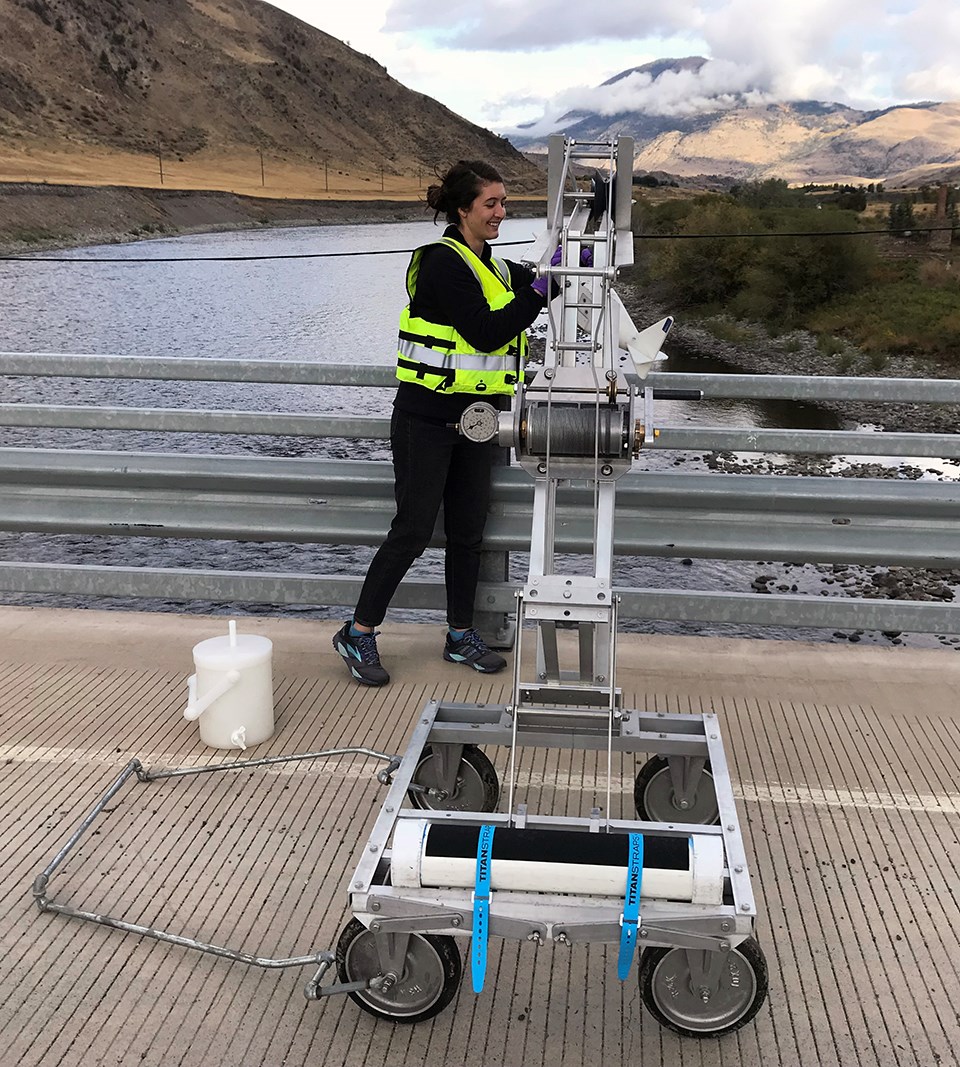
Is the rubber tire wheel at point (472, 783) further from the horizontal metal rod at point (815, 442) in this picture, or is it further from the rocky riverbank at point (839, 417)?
the rocky riverbank at point (839, 417)

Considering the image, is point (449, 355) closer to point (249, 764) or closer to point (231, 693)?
point (231, 693)

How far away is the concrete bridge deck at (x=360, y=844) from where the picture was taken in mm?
2312

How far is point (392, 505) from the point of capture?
13.8 ft

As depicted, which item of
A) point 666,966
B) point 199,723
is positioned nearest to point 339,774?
point 199,723

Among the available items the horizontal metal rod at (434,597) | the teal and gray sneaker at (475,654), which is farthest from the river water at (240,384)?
the teal and gray sneaker at (475,654)

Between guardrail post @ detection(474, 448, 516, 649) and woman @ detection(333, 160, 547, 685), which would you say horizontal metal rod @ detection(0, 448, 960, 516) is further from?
woman @ detection(333, 160, 547, 685)

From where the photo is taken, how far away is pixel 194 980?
2.47 metres

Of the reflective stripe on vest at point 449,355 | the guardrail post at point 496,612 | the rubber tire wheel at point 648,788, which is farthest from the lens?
the guardrail post at point 496,612

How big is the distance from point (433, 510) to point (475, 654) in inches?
23.2

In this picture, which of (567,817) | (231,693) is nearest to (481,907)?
(567,817)

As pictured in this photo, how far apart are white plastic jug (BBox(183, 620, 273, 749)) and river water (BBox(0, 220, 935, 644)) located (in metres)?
1.16

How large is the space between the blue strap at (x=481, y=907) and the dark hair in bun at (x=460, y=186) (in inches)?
85.7

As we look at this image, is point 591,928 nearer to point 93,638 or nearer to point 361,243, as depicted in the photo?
point 93,638

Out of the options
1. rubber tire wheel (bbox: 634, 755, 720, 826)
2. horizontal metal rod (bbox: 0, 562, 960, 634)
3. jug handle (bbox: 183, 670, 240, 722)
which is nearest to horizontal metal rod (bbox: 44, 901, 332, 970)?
jug handle (bbox: 183, 670, 240, 722)
